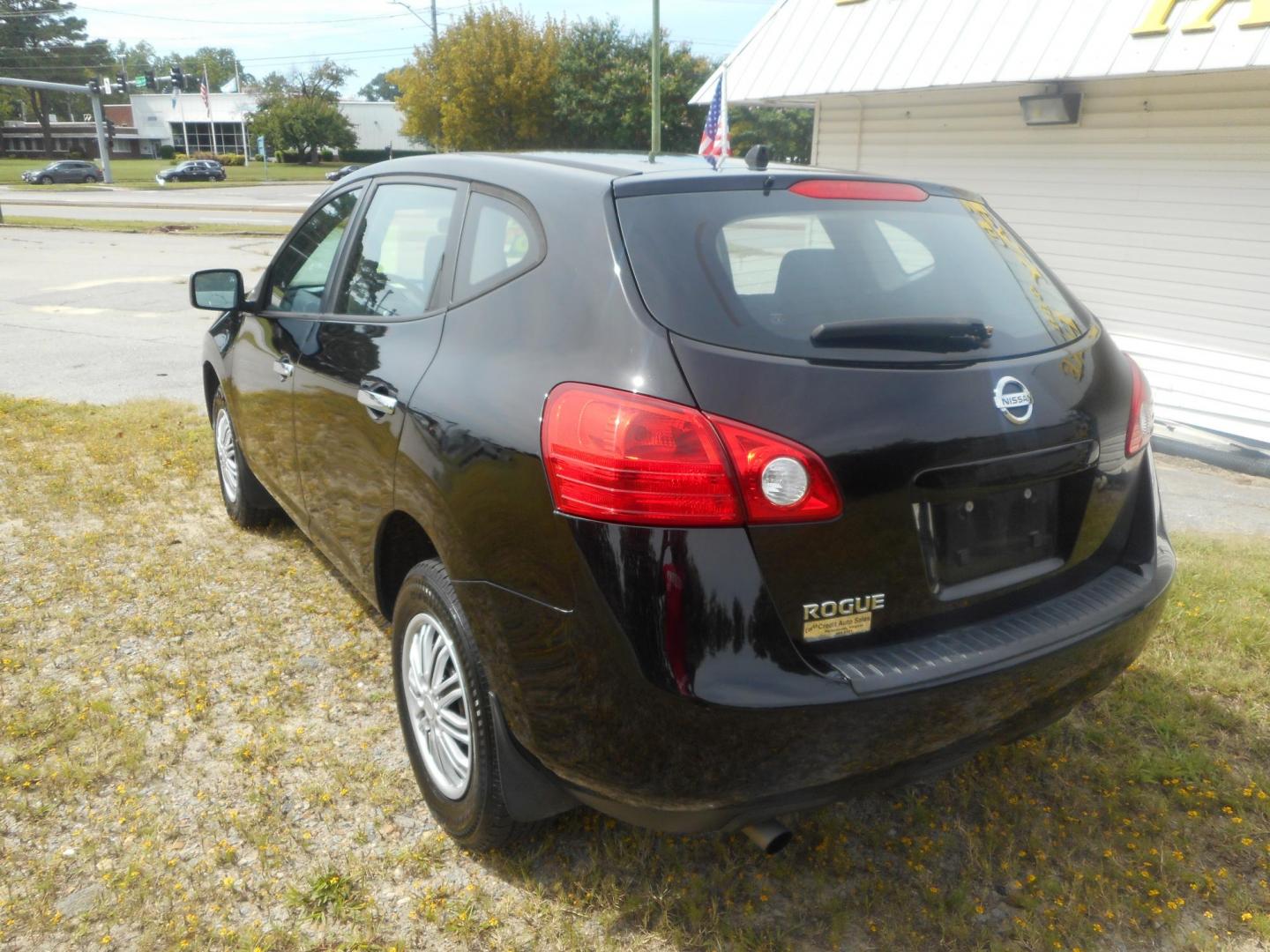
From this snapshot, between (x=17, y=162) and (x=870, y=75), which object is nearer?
(x=870, y=75)

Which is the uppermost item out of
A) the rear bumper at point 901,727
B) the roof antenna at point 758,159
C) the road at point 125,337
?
the roof antenna at point 758,159

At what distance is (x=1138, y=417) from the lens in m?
2.73

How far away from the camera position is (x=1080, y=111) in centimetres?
889

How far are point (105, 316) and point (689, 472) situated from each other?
1257 centimetres

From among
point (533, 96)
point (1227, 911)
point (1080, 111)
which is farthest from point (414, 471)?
point (533, 96)

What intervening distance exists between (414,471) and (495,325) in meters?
0.44

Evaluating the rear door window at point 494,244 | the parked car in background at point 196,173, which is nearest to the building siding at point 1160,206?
the rear door window at point 494,244

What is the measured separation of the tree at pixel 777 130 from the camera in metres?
52.3

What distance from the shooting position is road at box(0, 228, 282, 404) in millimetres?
8891

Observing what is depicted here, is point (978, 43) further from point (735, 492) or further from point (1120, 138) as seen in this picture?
point (735, 492)

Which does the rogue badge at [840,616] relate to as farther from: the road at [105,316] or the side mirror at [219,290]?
the road at [105,316]

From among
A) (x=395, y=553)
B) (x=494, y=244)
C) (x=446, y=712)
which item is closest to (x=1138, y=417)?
(x=494, y=244)

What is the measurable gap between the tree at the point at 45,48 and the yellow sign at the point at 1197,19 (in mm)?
99639

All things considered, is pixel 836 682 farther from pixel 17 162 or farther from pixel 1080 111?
pixel 17 162
